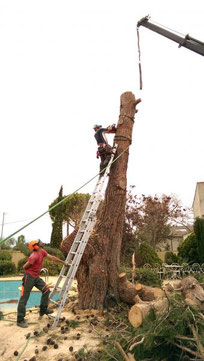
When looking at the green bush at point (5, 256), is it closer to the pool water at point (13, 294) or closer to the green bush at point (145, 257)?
the pool water at point (13, 294)

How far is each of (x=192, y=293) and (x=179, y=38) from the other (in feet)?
17.4

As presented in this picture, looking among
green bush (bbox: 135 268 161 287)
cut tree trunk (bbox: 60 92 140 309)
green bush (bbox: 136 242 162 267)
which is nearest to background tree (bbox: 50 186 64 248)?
green bush (bbox: 136 242 162 267)

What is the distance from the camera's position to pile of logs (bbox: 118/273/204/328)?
383cm

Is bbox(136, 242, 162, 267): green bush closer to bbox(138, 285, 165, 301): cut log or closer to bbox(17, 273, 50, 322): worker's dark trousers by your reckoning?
bbox(138, 285, 165, 301): cut log

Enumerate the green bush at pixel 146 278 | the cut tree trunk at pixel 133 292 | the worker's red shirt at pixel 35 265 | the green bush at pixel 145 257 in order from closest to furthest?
1. the worker's red shirt at pixel 35 265
2. the cut tree trunk at pixel 133 292
3. the green bush at pixel 146 278
4. the green bush at pixel 145 257

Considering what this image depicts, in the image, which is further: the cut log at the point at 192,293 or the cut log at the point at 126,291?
the cut log at the point at 126,291

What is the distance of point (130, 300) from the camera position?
5.99 m

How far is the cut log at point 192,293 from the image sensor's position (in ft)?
12.4

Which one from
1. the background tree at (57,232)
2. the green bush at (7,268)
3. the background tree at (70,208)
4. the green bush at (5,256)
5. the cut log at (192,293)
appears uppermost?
the background tree at (70,208)

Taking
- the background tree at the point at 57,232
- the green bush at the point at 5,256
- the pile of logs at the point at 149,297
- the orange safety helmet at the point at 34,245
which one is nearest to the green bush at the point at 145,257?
the pile of logs at the point at 149,297

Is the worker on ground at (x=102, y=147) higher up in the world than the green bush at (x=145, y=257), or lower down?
higher up

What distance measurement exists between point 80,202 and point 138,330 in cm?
2178

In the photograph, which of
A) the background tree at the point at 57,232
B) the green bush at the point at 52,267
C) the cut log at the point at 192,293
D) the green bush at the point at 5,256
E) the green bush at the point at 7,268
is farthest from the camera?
the background tree at the point at 57,232

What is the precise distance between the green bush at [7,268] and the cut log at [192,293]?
1431 centimetres
